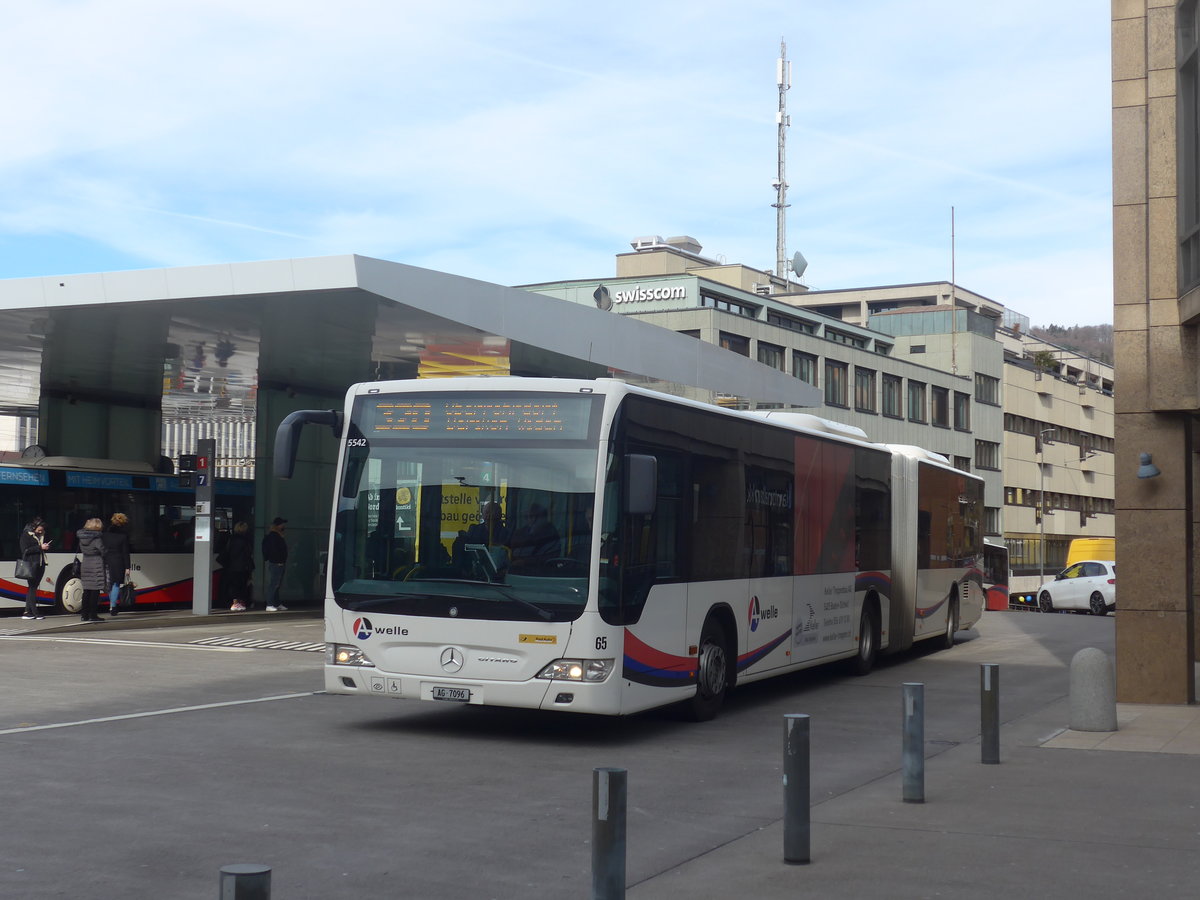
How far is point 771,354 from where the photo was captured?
6831 centimetres

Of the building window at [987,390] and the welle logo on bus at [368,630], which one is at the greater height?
the building window at [987,390]

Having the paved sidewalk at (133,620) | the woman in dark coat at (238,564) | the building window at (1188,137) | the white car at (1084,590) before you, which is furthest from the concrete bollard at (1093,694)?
the white car at (1084,590)

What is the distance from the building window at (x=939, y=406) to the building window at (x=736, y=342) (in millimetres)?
20516

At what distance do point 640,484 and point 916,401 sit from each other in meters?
72.9

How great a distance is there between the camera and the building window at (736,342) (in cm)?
6575

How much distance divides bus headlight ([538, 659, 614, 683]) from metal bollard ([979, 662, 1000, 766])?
9.07 ft

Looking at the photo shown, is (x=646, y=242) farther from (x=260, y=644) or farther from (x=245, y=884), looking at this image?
(x=245, y=884)

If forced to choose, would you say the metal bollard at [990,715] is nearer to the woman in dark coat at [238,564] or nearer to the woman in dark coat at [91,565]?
the woman in dark coat at [91,565]

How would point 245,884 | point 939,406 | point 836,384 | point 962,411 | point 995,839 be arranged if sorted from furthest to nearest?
point 962,411, point 939,406, point 836,384, point 995,839, point 245,884

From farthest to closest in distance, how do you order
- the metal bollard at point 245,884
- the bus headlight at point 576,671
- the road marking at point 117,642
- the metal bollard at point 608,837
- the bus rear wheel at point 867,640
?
the road marking at point 117,642 < the bus rear wheel at point 867,640 < the bus headlight at point 576,671 < the metal bollard at point 608,837 < the metal bollard at point 245,884

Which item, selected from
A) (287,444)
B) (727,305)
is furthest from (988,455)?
(287,444)

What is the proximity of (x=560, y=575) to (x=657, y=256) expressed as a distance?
74.5 m

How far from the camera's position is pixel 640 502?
11148 millimetres

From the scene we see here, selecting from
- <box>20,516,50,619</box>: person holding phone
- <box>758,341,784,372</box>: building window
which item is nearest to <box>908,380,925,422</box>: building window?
<box>758,341,784,372</box>: building window
